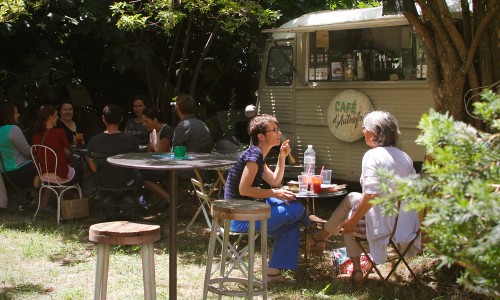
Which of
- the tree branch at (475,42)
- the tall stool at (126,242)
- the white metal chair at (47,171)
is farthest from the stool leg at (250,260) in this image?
the white metal chair at (47,171)

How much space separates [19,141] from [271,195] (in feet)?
13.3

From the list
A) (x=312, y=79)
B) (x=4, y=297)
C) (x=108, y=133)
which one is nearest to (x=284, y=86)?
(x=312, y=79)

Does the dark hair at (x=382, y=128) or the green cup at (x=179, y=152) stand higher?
the dark hair at (x=382, y=128)

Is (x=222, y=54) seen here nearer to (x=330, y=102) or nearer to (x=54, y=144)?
(x=330, y=102)

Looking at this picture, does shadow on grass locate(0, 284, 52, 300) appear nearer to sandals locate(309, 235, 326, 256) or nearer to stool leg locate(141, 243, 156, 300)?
stool leg locate(141, 243, 156, 300)

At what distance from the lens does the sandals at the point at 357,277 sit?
5301 mm

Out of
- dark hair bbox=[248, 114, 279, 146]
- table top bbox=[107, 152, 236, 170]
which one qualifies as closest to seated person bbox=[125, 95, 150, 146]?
dark hair bbox=[248, 114, 279, 146]

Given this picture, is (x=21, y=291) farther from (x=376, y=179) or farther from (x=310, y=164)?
(x=376, y=179)

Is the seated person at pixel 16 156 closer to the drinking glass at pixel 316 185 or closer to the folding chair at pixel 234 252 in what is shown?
the folding chair at pixel 234 252

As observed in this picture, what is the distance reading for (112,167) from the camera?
23.1 feet

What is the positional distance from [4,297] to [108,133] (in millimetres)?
2422

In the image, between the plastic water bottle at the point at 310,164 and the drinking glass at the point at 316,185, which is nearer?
the drinking glass at the point at 316,185

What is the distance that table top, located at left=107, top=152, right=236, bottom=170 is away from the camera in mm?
4422

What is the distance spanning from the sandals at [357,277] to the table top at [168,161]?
1232 mm
